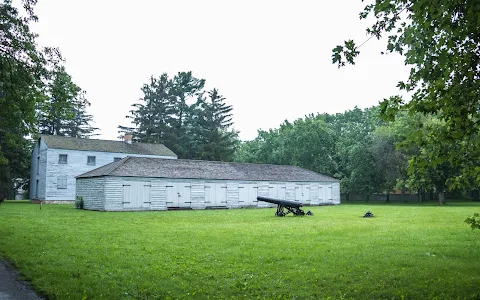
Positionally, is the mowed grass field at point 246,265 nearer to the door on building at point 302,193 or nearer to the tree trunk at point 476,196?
the door on building at point 302,193

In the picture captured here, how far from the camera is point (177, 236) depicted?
50.4ft

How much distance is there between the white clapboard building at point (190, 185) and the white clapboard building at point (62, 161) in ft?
31.0

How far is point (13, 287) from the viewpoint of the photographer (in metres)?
7.69

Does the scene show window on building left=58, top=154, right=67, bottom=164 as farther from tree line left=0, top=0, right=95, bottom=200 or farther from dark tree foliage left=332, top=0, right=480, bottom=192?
dark tree foliage left=332, top=0, right=480, bottom=192

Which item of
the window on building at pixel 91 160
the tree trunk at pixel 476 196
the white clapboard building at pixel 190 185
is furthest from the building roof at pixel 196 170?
the tree trunk at pixel 476 196

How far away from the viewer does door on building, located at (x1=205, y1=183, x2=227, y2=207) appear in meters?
39.0

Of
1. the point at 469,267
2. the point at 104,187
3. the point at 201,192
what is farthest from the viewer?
the point at 201,192

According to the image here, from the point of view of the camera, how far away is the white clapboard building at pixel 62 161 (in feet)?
149

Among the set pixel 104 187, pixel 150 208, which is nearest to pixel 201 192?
pixel 150 208

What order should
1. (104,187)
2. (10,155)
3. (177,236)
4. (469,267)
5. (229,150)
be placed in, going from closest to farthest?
1. (469,267)
2. (177,236)
3. (104,187)
4. (10,155)
5. (229,150)

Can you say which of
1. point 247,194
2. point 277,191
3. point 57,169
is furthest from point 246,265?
point 57,169

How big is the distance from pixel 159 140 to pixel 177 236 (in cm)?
5607

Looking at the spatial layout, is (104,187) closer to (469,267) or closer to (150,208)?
(150,208)

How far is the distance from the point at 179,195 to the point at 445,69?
32166 millimetres
